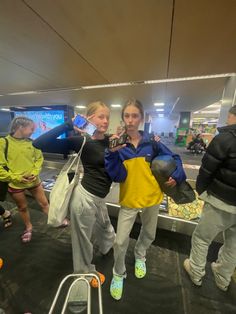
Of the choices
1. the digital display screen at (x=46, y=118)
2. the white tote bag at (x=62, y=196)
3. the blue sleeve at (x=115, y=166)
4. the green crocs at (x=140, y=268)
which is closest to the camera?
the blue sleeve at (x=115, y=166)

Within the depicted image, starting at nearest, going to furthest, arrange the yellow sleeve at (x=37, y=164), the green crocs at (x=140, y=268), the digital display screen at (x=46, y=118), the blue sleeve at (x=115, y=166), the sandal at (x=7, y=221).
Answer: the blue sleeve at (x=115, y=166) < the green crocs at (x=140, y=268) < the yellow sleeve at (x=37, y=164) < the sandal at (x=7, y=221) < the digital display screen at (x=46, y=118)

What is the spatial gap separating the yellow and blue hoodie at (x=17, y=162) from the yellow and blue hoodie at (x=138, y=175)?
1107 millimetres

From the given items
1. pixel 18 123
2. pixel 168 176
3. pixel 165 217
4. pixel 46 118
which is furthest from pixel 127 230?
pixel 46 118

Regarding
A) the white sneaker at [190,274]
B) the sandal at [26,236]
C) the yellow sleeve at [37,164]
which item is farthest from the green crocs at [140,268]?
the yellow sleeve at [37,164]

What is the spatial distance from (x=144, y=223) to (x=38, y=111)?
12.7 feet

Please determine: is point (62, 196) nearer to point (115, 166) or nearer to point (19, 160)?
point (115, 166)

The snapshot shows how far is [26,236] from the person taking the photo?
1.68 metres

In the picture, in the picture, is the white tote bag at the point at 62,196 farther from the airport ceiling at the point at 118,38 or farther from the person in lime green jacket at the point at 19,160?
the airport ceiling at the point at 118,38

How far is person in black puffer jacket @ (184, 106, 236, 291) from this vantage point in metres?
0.95

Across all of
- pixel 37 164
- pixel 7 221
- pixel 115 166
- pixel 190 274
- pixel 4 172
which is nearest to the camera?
pixel 115 166

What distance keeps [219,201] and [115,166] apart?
78cm

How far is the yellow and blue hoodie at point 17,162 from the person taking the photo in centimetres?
144

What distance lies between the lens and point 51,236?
1.76m

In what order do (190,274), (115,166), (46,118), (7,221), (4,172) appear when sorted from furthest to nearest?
(46,118) → (7,221) → (4,172) → (190,274) → (115,166)
